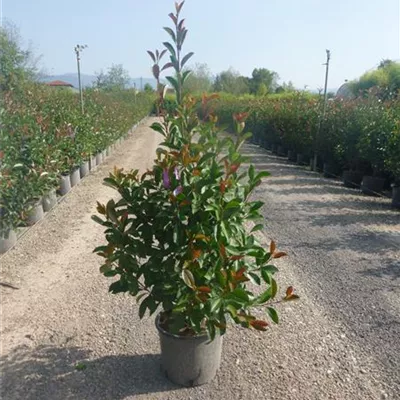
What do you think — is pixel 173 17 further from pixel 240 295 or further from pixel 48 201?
pixel 48 201

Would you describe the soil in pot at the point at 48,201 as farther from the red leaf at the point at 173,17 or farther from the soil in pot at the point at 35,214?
the red leaf at the point at 173,17

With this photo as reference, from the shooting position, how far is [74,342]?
9.40 feet

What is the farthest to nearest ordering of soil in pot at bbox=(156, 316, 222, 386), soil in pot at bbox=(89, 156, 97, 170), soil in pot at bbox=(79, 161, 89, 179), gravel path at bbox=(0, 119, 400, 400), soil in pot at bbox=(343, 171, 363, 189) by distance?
1. soil in pot at bbox=(89, 156, 97, 170)
2. soil in pot at bbox=(79, 161, 89, 179)
3. soil in pot at bbox=(343, 171, 363, 189)
4. gravel path at bbox=(0, 119, 400, 400)
5. soil in pot at bbox=(156, 316, 222, 386)

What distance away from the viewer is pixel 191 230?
6.64 feet

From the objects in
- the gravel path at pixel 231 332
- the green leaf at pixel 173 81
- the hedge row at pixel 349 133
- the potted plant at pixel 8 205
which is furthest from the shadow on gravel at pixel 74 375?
the hedge row at pixel 349 133

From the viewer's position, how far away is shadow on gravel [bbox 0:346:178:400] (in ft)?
7.72

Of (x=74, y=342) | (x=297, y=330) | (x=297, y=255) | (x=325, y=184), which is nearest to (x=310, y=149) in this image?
(x=325, y=184)

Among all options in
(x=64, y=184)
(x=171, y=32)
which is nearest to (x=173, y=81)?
(x=171, y=32)

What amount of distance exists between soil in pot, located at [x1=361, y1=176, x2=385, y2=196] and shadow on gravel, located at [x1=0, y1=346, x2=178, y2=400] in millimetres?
6625

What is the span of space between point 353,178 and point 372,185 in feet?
2.83

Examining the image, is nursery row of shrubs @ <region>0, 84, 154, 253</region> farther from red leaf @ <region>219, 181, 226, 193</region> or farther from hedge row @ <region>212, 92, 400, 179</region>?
hedge row @ <region>212, 92, 400, 179</region>

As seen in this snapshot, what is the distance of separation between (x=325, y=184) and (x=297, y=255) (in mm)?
4749

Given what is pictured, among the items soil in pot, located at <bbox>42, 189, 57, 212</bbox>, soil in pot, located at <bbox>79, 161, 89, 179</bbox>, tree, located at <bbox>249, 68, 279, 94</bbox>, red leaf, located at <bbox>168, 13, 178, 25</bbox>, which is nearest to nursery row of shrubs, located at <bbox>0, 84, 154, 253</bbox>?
soil in pot, located at <bbox>42, 189, 57, 212</bbox>

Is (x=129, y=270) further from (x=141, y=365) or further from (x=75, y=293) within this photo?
(x=75, y=293)
